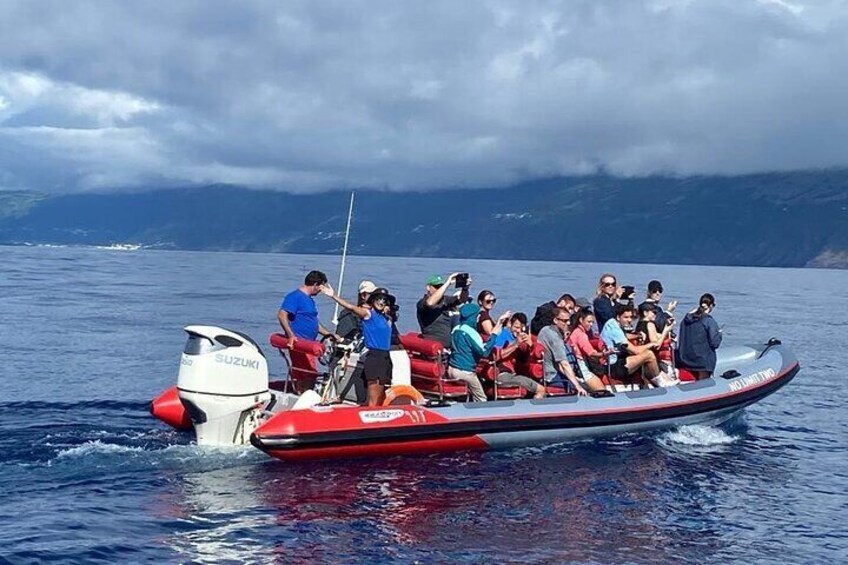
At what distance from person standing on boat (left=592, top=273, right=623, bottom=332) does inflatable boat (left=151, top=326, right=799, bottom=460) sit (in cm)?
170

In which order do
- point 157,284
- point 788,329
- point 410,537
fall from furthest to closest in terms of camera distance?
point 157,284 → point 788,329 → point 410,537

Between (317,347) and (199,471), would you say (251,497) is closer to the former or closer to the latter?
(199,471)

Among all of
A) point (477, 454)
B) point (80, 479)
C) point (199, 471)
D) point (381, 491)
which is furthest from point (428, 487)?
point (80, 479)

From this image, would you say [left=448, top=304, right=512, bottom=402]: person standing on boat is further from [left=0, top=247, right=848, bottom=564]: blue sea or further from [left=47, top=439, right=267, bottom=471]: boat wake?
[left=47, top=439, right=267, bottom=471]: boat wake

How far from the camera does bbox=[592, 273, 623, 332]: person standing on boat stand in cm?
1609

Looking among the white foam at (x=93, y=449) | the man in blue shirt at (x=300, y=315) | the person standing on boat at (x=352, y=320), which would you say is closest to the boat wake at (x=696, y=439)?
the person standing on boat at (x=352, y=320)

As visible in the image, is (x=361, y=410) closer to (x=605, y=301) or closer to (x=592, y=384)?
(x=592, y=384)

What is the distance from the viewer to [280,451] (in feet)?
39.9

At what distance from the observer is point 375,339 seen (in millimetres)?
12852

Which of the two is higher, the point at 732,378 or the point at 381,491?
the point at 732,378

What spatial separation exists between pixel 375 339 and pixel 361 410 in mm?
1023

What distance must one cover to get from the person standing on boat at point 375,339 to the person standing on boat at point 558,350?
2830 millimetres

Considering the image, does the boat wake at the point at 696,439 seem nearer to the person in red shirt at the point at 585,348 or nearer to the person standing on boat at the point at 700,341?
the person standing on boat at the point at 700,341

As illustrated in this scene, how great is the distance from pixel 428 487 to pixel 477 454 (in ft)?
6.38
